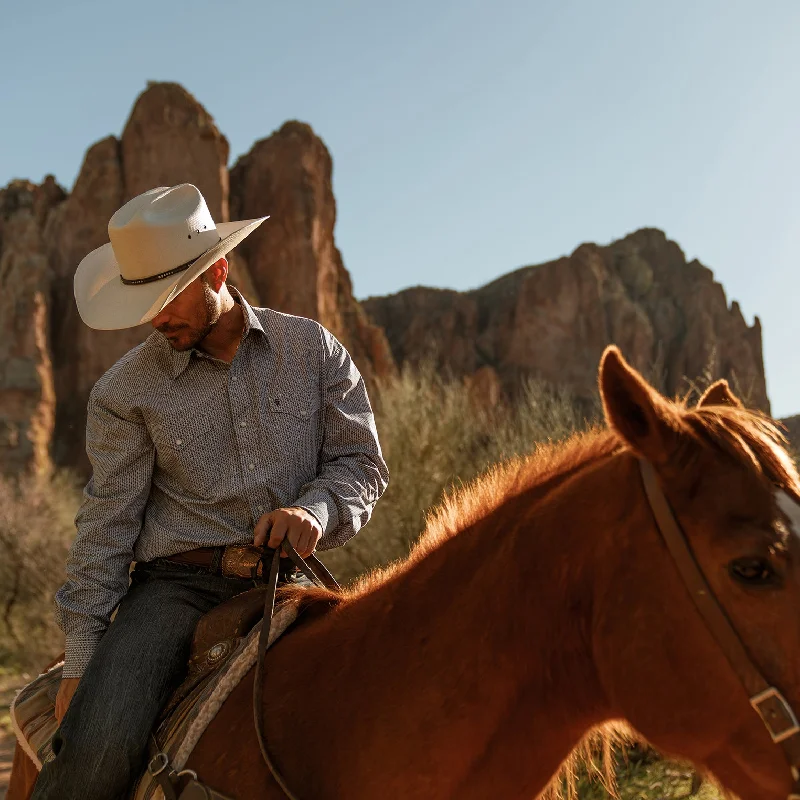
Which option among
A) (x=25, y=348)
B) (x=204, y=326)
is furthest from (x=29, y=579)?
(x=204, y=326)

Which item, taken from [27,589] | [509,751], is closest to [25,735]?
[509,751]

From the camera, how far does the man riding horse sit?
8.29 ft

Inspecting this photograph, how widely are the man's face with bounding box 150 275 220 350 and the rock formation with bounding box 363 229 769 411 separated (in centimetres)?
4667

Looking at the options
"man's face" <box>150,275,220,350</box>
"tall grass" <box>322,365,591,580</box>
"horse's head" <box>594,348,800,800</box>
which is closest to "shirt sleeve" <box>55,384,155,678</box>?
"man's face" <box>150,275,220,350</box>

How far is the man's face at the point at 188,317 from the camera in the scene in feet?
8.57

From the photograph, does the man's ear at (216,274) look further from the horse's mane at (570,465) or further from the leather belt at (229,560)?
the horse's mane at (570,465)

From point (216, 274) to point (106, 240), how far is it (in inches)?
1340

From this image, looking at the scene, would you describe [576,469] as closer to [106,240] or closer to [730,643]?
[730,643]

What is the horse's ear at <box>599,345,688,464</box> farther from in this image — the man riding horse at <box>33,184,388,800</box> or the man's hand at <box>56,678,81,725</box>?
the man's hand at <box>56,678,81,725</box>

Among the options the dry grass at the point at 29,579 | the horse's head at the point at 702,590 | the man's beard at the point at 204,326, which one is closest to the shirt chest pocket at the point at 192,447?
the man's beard at the point at 204,326

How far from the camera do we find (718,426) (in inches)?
64.2

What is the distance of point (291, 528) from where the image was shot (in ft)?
7.79

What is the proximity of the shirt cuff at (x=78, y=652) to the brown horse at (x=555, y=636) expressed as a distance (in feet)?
2.21

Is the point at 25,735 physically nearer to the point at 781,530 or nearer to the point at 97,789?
the point at 97,789
